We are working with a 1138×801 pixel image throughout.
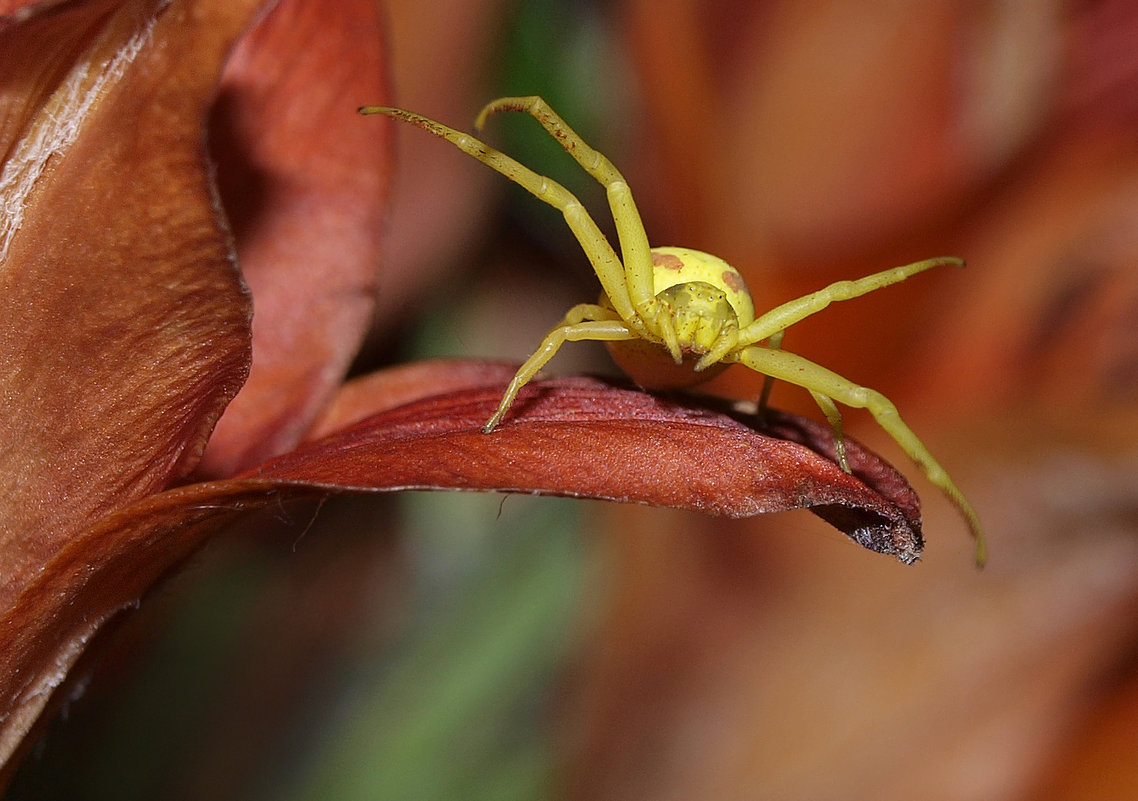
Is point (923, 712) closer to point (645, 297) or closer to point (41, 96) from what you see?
point (645, 297)

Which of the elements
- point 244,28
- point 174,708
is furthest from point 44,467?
point 174,708

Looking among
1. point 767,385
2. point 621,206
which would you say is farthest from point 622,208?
point 767,385

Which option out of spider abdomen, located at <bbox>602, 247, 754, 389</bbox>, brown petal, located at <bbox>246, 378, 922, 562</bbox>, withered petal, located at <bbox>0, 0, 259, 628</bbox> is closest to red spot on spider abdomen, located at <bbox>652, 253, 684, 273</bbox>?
spider abdomen, located at <bbox>602, 247, 754, 389</bbox>

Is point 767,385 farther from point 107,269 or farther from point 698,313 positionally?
point 107,269

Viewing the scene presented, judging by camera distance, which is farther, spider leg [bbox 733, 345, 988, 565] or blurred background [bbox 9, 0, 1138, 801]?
blurred background [bbox 9, 0, 1138, 801]

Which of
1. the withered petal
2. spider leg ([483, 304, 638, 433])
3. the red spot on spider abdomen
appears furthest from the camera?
the red spot on spider abdomen

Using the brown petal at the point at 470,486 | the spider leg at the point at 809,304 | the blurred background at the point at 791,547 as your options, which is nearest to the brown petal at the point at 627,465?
the brown petal at the point at 470,486

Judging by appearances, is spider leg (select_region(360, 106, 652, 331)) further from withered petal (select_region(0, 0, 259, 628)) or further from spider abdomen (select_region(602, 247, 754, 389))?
withered petal (select_region(0, 0, 259, 628))
